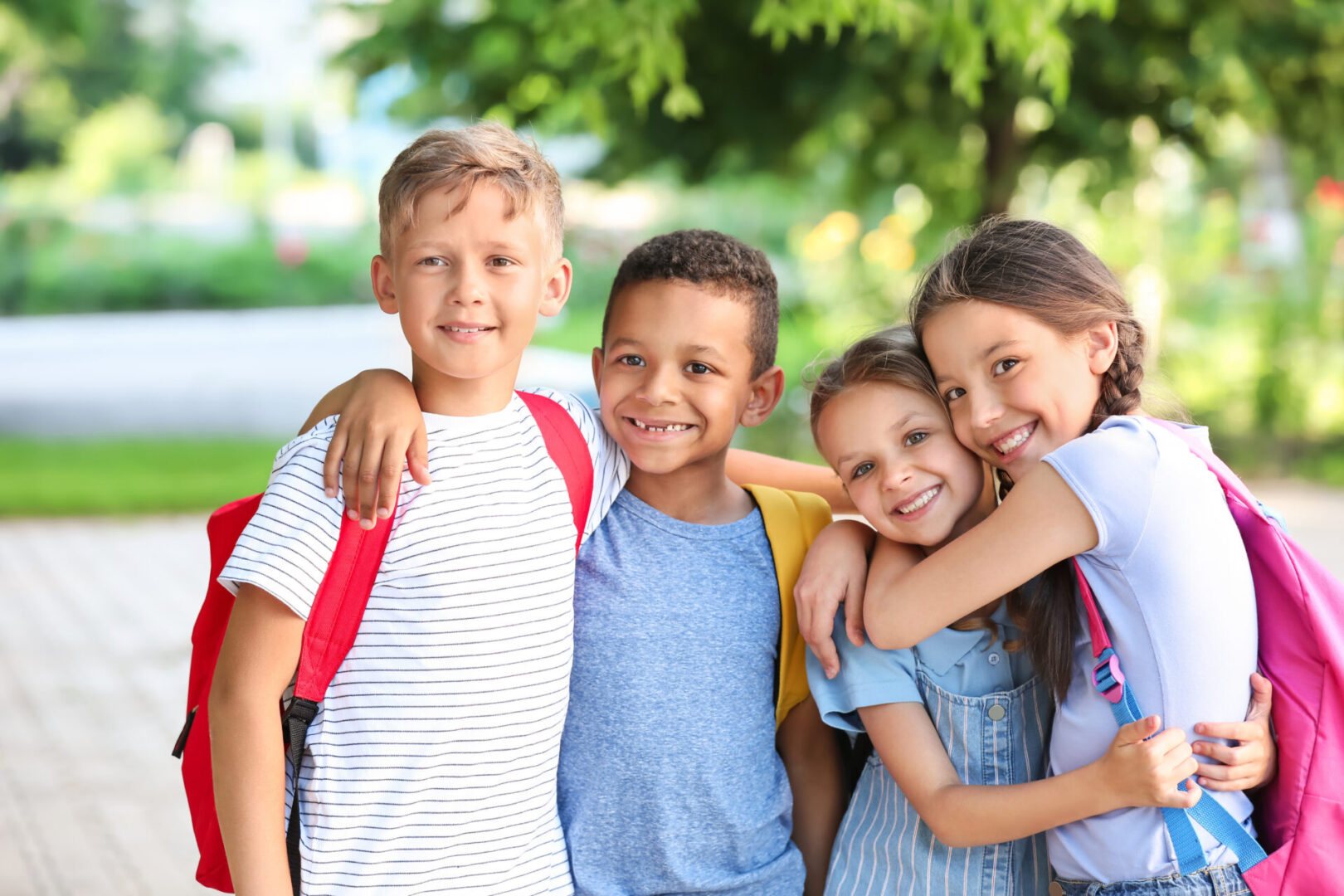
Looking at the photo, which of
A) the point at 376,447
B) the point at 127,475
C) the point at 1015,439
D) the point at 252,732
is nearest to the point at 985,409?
the point at 1015,439

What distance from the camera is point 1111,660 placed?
1.73 m

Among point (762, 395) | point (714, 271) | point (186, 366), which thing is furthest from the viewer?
point (186, 366)

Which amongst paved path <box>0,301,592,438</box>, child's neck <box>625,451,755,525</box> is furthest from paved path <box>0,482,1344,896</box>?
paved path <box>0,301,592,438</box>

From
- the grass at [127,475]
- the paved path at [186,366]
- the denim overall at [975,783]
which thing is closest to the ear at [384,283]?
the denim overall at [975,783]

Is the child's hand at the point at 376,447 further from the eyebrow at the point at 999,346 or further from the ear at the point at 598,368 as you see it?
the eyebrow at the point at 999,346

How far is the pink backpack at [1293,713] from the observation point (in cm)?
169

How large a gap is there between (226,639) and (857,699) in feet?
3.06

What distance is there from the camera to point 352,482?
168cm

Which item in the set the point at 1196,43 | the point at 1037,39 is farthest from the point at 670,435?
the point at 1196,43

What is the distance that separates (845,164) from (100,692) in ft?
16.1

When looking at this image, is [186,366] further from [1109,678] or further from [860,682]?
[1109,678]

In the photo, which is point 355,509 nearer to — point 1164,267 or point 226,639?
point 226,639

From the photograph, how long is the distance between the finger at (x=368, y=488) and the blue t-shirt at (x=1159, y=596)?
94 centimetres

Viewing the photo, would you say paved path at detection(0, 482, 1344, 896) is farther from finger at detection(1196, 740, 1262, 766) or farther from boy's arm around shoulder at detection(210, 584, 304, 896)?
finger at detection(1196, 740, 1262, 766)
